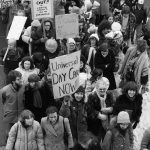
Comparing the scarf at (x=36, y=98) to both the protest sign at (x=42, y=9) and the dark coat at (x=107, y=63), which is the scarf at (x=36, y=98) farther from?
the protest sign at (x=42, y=9)

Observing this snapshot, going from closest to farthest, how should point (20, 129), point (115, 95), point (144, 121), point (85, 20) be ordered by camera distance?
point (20, 129), point (115, 95), point (144, 121), point (85, 20)

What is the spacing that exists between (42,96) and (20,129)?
1087 mm

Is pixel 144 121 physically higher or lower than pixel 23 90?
lower

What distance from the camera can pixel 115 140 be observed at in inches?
270

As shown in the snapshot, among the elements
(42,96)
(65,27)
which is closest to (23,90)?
(42,96)

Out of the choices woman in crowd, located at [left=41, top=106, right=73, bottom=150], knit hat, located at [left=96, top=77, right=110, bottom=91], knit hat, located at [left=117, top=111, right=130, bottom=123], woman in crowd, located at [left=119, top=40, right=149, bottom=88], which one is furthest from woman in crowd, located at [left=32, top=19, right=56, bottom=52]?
knit hat, located at [left=117, top=111, right=130, bottom=123]

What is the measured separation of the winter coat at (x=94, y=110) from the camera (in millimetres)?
7527

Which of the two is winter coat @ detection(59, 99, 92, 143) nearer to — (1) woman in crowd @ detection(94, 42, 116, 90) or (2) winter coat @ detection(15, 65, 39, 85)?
(2) winter coat @ detection(15, 65, 39, 85)

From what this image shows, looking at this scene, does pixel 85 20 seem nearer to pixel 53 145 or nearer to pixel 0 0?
pixel 0 0

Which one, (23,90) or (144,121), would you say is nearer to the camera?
(23,90)

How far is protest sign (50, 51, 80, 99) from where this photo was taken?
769 cm

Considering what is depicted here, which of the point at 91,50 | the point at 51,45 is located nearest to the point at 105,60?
the point at 91,50

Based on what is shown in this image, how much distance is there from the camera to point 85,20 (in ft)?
41.3

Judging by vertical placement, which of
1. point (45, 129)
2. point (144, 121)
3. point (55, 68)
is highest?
point (55, 68)
